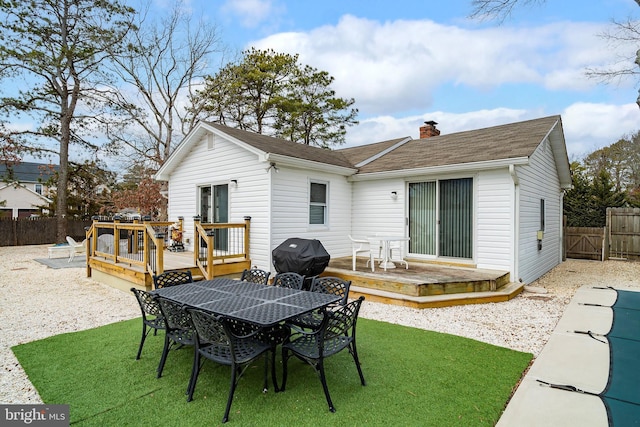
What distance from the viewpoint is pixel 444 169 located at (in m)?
7.59

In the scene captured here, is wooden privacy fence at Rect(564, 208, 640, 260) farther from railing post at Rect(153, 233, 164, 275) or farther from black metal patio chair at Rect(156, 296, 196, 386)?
black metal patio chair at Rect(156, 296, 196, 386)

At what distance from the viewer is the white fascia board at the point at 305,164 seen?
734cm

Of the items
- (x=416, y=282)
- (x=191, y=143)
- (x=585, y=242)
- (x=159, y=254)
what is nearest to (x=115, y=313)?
(x=159, y=254)

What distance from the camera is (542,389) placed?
2.99 meters

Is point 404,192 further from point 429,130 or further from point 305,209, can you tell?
point 429,130

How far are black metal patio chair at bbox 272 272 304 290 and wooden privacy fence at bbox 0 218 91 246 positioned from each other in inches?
732

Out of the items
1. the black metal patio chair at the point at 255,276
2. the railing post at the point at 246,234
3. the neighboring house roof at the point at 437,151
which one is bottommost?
the black metal patio chair at the point at 255,276

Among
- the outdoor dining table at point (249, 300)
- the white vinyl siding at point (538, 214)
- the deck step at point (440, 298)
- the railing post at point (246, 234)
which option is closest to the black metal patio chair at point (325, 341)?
the outdoor dining table at point (249, 300)

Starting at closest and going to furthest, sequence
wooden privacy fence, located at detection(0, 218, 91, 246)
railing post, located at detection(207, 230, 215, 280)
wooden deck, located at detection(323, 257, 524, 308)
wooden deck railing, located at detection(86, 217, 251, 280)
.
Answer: wooden deck, located at detection(323, 257, 524, 308) < wooden deck railing, located at detection(86, 217, 251, 280) < railing post, located at detection(207, 230, 215, 280) < wooden privacy fence, located at detection(0, 218, 91, 246)

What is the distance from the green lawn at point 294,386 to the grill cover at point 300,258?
2.63 metres

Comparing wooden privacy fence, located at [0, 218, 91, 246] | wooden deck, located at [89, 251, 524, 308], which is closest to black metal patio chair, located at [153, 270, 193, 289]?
wooden deck, located at [89, 251, 524, 308]

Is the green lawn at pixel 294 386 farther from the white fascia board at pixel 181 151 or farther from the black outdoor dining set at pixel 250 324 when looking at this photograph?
the white fascia board at pixel 181 151

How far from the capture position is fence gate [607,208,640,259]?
11562 millimetres

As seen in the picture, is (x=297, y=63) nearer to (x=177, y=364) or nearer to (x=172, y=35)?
(x=172, y=35)
